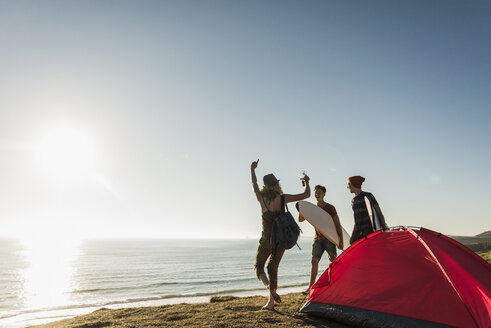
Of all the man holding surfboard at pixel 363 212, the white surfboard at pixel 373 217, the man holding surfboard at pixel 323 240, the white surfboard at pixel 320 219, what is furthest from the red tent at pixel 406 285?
the man holding surfboard at pixel 323 240

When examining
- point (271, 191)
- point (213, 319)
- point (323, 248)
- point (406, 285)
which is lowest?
point (213, 319)

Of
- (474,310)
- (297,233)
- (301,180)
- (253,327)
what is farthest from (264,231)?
(474,310)

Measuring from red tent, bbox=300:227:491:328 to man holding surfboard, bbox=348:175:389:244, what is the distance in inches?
15.7

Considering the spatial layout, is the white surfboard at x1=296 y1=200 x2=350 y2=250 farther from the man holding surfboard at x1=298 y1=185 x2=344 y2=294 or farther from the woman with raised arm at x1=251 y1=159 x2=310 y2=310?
the woman with raised arm at x1=251 y1=159 x2=310 y2=310

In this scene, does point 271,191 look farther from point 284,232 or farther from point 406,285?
point 406,285

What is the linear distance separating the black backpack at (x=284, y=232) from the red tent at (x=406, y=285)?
0.99m

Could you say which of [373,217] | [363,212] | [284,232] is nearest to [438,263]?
[373,217]

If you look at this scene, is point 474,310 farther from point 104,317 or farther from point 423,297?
point 104,317

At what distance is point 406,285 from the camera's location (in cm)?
431

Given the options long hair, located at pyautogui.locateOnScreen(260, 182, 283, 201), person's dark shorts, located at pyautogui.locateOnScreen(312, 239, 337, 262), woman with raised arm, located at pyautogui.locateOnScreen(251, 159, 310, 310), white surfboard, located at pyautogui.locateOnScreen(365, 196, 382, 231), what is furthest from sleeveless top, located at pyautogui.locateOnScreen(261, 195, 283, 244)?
person's dark shorts, located at pyautogui.locateOnScreen(312, 239, 337, 262)

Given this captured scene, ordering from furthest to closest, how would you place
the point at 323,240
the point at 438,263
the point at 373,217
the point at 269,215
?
1. the point at 323,240
2. the point at 373,217
3. the point at 269,215
4. the point at 438,263

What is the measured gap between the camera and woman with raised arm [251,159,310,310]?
5180 mm

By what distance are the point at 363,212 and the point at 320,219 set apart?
3.09ft

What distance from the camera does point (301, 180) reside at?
5.59 m
